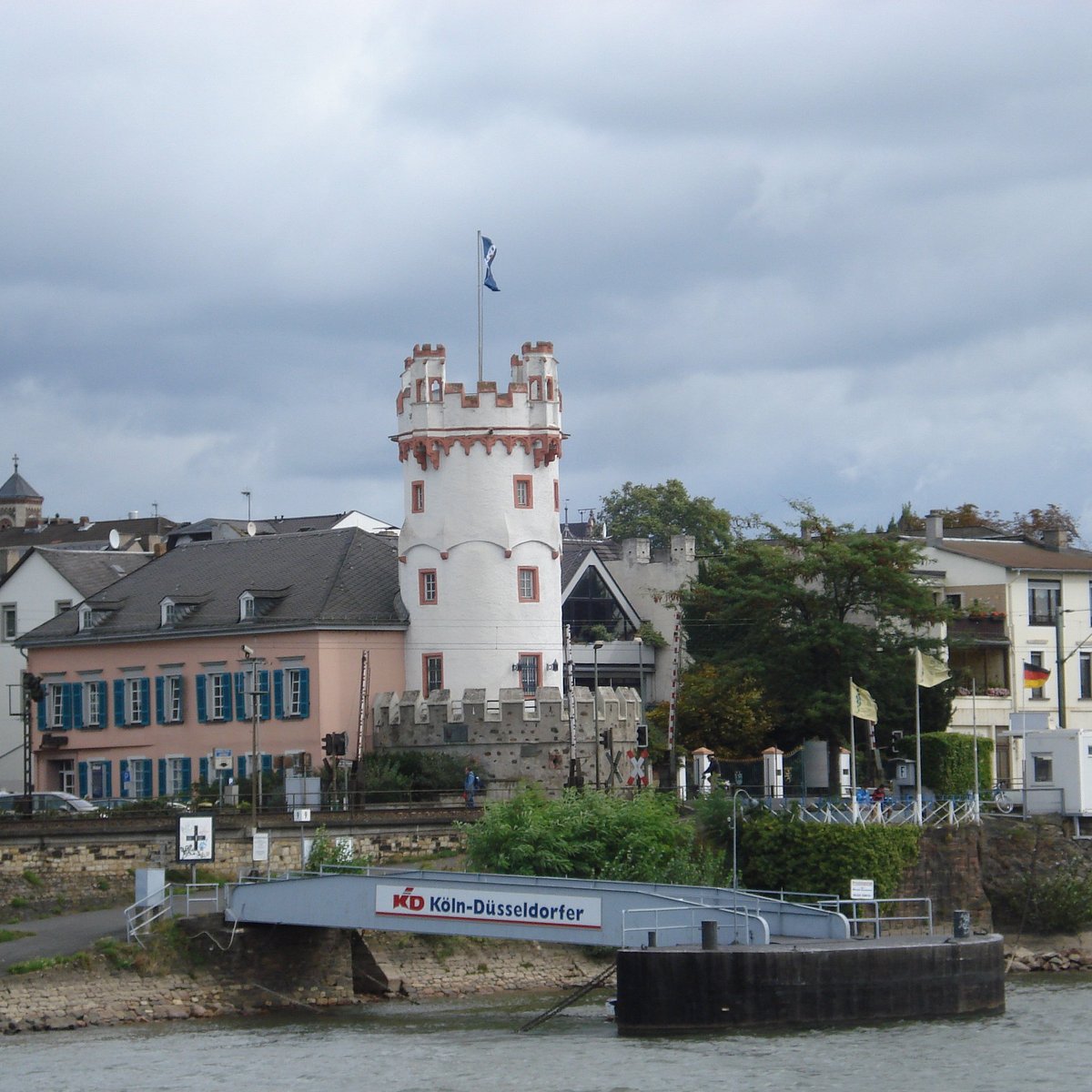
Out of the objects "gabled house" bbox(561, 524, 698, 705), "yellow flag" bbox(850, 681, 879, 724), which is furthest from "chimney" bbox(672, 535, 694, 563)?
"yellow flag" bbox(850, 681, 879, 724)

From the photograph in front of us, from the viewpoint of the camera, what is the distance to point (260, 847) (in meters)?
57.6

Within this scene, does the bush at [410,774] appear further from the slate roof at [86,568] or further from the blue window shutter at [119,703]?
the slate roof at [86,568]

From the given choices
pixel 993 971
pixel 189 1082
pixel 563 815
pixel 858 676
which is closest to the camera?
pixel 189 1082

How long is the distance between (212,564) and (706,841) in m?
26.9

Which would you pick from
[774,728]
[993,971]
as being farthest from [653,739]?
[993,971]

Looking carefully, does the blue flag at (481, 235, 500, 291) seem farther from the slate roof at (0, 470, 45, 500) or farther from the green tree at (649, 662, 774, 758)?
the slate roof at (0, 470, 45, 500)

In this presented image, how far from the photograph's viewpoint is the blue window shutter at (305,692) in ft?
244

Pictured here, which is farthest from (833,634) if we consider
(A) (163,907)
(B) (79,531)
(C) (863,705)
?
(B) (79,531)

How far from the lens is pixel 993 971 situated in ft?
156

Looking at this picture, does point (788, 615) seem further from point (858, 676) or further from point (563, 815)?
point (563, 815)

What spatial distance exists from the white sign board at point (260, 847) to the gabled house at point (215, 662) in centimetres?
1323

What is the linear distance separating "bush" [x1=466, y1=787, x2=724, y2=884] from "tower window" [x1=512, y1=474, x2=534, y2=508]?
58.4ft

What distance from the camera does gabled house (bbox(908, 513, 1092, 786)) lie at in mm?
85312

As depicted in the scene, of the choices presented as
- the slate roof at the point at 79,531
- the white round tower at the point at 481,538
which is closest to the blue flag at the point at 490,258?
the white round tower at the point at 481,538
